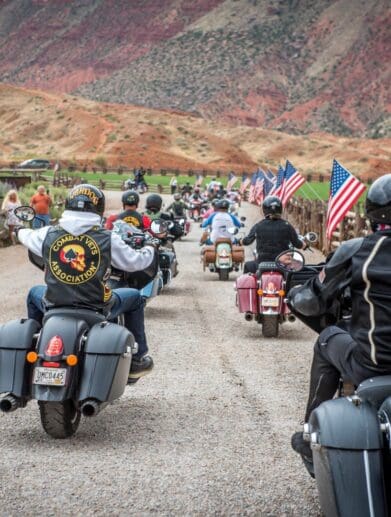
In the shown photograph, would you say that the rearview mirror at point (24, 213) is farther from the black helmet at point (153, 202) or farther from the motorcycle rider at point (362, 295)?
the black helmet at point (153, 202)

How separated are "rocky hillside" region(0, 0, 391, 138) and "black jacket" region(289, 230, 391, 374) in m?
137

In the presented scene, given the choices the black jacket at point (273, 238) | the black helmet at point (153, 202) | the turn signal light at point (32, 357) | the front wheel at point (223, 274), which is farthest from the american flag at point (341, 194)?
the turn signal light at point (32, 357)

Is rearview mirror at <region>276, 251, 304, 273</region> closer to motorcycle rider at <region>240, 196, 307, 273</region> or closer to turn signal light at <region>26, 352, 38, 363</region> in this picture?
turn signal light at <region>26, 352, 38, 363</region>

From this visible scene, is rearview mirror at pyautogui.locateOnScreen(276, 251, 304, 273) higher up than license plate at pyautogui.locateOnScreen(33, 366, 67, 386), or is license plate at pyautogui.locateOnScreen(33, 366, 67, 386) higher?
rearview mirror at pyautogui.locateOnScreen(276, 251, 304, 273)

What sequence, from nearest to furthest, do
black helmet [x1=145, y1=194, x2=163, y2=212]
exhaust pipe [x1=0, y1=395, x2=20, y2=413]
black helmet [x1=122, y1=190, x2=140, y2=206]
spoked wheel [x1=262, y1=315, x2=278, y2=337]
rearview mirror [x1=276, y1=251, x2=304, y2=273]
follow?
rearview mirror [x1=276, y1=251, x2=304, y2=273] < exhaust pipe [x1=0, y1=395, x2=20, y2=413] < spoked wheel [x1=262, y1=315, x2=278, y2=337] < black helmet [x1=122, y1=190, x2=140, y2=206] < black helmet [x1=145, y1=194, x2=163, y2=212]

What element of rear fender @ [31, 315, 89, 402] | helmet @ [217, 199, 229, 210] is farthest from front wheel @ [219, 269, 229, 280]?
rear fender @ [31, 315, 89, 402]

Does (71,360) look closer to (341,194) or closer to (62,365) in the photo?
(62,365)

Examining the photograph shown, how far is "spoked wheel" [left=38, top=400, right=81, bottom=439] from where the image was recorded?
6512 millimetres

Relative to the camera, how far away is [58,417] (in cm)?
656

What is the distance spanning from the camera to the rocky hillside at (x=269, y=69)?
500ft

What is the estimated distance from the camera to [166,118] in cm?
13662

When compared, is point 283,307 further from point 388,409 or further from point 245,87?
point 245,87

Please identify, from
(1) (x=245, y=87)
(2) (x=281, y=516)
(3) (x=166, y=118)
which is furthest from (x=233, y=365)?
(1) (x=245, y=87)

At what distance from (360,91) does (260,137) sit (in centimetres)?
2261
